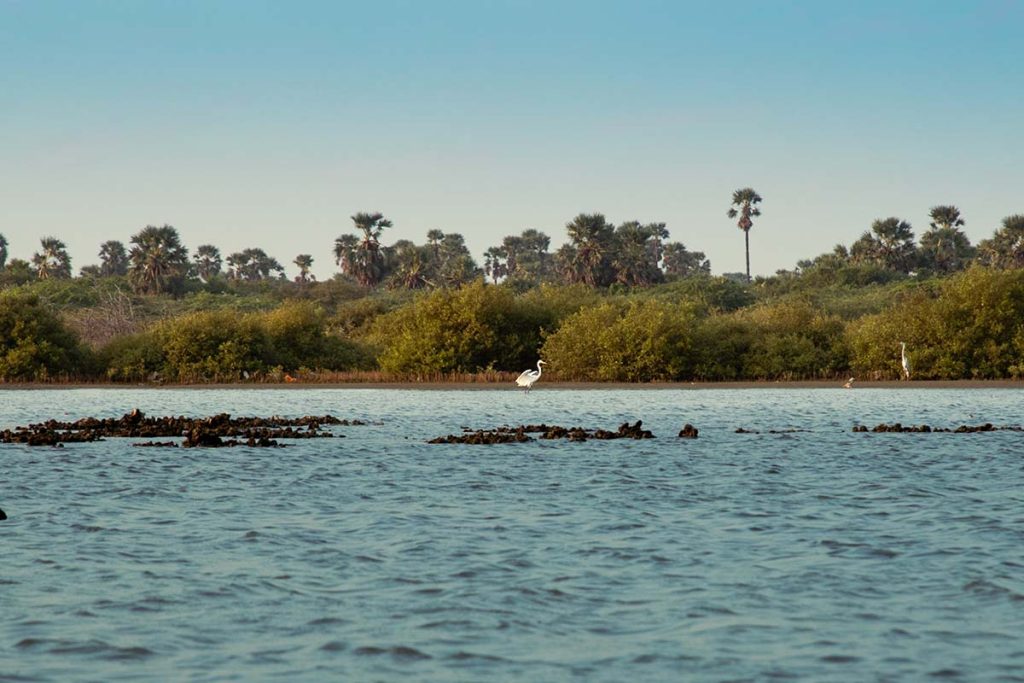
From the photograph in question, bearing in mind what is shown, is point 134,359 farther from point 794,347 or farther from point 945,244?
point 945,244

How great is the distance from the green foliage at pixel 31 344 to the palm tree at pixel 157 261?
50.2 meters

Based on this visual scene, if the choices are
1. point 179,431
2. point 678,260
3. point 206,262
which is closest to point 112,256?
point 206,262

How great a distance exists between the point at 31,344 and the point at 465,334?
22804 mm

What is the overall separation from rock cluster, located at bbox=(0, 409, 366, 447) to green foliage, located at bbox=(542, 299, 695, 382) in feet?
95.4

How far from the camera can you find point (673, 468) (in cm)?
2708

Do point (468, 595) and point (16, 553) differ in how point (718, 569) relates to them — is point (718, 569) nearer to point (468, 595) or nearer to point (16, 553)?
point (468, 595)

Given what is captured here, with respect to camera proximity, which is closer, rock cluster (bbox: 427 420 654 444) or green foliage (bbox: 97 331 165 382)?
rock cluster (bbox: 427 420 654 444)

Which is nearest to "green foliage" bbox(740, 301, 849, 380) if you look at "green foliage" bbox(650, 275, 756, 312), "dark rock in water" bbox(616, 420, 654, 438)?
"dark rock in water" bbox(616, 420, 654, 438)

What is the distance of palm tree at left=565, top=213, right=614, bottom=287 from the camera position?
120m

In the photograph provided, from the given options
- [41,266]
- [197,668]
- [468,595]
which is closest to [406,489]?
[468,595]

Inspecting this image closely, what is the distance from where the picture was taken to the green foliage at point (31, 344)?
70.1 metres

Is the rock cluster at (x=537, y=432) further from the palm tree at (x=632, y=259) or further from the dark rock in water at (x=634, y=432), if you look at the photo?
the palm tree at (x=632, y=259)

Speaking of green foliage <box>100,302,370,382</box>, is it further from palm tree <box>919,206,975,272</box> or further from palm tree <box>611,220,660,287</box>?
palm tree <box>919,206,975,272</box>

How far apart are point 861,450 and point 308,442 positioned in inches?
536
